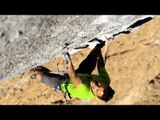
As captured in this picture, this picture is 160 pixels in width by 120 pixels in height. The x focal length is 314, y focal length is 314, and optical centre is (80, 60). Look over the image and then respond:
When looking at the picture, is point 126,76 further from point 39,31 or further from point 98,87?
point 39,31

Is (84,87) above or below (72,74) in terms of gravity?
below

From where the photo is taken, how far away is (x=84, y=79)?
11.6 ft

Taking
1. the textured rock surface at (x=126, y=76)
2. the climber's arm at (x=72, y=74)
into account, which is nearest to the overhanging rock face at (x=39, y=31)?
the climber's arm at (x=72, y=74)

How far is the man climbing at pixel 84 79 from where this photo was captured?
3299mm

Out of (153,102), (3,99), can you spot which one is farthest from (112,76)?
(3,99)

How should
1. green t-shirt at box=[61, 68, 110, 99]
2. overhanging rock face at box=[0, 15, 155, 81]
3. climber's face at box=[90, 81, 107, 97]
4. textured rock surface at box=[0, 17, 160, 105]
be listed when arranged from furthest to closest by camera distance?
textured rock surface at box=[0, 17, 160, 105], green t-shirt at box=[61, 68, 110, 99], climber's face at box=[90, 81, 107, 97], overhanging rock face at box=[0, 15, 155, 81]

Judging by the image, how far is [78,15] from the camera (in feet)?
7.98

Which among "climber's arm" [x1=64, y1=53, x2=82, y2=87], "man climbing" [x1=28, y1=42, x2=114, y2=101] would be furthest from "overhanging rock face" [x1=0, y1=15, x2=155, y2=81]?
"man climbing" [x1=28, y1=42, x2=114, y2=101]

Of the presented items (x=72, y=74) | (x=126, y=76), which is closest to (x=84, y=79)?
(x=72, y=74)

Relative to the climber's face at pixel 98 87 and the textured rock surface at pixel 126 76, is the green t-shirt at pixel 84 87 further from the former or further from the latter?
the textured rock surface at pixel 126 76

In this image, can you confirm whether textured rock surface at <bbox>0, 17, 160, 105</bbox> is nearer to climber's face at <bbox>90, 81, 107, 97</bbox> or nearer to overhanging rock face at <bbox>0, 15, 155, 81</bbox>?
climber's face at <bbox>90, 81, 107, 97</bbox>

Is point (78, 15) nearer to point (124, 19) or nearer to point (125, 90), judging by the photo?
point (124, 19)

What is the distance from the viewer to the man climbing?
330cm

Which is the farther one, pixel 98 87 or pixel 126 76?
pixel 126 76
